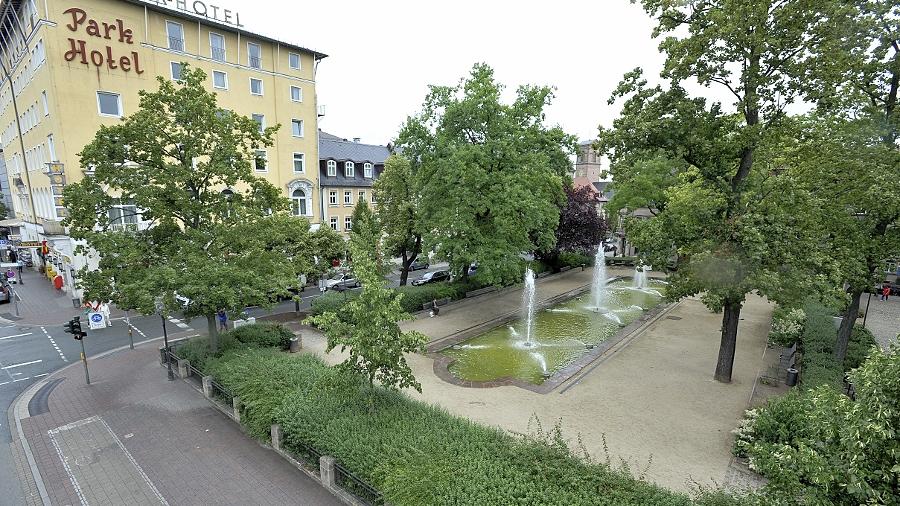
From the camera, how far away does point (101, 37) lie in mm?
26641

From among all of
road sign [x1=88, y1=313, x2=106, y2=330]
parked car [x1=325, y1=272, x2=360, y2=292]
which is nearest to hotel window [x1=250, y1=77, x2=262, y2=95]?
parked car [x1=325, y1=272, x2=360, y2=292]

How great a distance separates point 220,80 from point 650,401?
3419 cm

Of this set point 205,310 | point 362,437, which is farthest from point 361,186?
point 362,437

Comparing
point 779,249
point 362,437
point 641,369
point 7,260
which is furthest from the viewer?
point 7,260

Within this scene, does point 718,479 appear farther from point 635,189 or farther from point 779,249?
point 635,189

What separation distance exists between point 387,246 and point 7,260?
41.5m

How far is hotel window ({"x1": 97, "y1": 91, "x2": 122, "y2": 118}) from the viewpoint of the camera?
27203mm

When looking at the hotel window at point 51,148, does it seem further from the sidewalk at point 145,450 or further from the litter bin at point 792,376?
the litter bin at point 792,376

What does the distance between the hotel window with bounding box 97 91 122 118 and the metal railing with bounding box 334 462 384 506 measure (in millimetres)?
28890

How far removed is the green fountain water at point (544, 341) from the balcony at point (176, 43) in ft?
91.4

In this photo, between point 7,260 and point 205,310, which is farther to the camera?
point 7,260

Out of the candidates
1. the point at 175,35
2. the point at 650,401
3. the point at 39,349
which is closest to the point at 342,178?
the point at 175,35

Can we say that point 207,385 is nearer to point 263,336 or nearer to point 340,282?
point 263,336

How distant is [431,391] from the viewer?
50.0ft
